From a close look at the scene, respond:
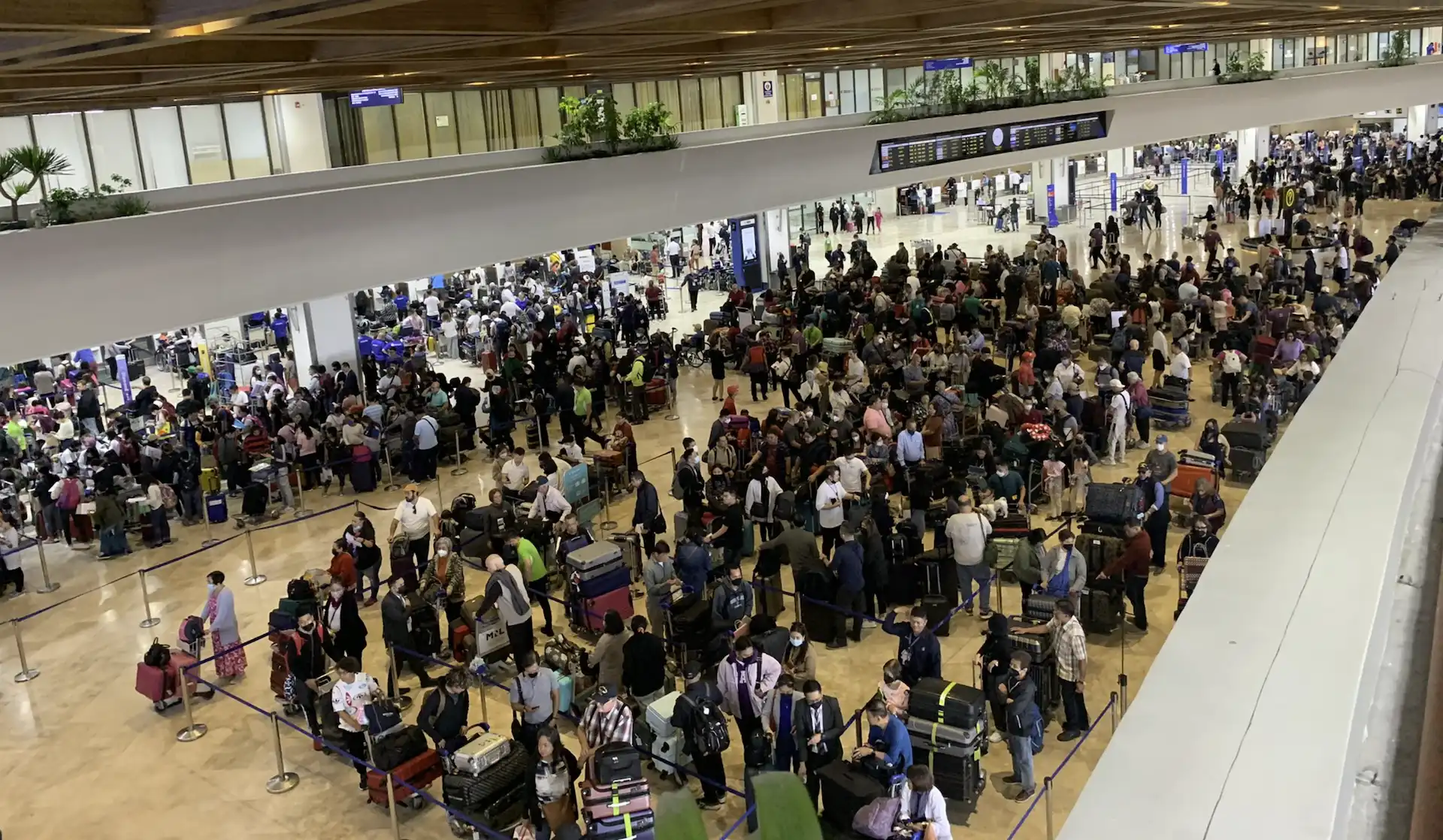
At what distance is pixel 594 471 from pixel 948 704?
7.45 meters

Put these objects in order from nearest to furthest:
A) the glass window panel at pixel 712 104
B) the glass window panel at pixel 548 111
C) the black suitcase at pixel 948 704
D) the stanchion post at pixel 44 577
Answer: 1. the black suitcase at pixel 948 704
2. the stanchion post at pixel 44 577
3. the glass window panel at pixel 548 111
4. the glass window panel at pixel 712 104

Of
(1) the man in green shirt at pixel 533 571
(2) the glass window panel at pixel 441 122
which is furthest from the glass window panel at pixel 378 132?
(1) the man in green shirt at pixel 533 571

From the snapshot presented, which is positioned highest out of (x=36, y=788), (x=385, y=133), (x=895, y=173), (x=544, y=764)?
(x=385, y=133)

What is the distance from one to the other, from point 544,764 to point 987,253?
20.2 m

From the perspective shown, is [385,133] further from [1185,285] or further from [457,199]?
[1185,285]

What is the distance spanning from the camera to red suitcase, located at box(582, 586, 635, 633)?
1055cm

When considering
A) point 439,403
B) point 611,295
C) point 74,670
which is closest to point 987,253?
point 611,295

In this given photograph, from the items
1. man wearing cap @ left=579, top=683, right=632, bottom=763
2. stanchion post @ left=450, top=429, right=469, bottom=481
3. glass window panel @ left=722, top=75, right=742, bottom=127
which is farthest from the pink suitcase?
glass window panel @ left=722, top=75, right=742, bottom=127

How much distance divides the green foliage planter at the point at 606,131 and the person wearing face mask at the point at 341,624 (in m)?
8.04

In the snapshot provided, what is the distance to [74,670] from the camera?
1113 centimetres

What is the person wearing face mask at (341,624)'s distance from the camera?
9734mm

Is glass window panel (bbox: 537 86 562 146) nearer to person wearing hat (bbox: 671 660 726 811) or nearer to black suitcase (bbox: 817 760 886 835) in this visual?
person wearing hat (bbox: 671 660 726 811)

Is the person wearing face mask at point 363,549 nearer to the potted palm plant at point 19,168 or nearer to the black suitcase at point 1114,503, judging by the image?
the potted palm plant at point 19,168

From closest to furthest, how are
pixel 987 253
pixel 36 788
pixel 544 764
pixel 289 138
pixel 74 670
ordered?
pixel 544 764 → pixel 36 788 → pixel 74 670 → pixel 289 138 → pixel 987 253
